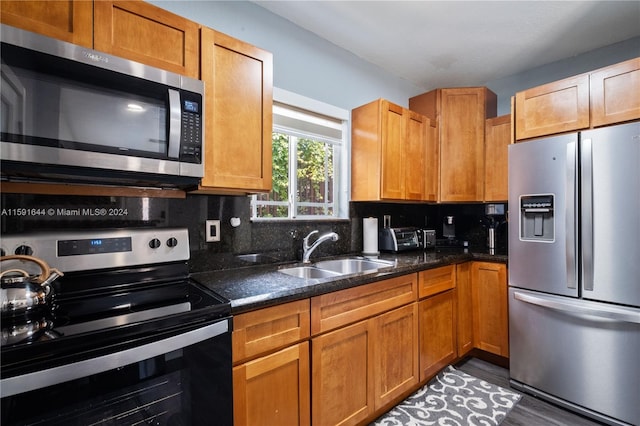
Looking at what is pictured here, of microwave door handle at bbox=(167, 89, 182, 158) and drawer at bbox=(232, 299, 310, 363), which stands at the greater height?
microwave door handle at bbox=(167, 89, 182, 158)

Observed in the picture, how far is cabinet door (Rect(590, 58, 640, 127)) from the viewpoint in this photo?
5.60 feet

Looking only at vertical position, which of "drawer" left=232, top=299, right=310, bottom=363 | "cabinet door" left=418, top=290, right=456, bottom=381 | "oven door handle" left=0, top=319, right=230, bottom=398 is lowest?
"cabinet door" left=418, top=290, right=456, bottom=381

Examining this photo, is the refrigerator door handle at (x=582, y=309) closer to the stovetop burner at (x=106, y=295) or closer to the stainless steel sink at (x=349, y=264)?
the stainless steel sink at (x=349, y=264)

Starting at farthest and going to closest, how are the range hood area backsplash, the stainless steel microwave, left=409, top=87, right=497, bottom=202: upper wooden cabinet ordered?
left=409, top=87, right=497, bottom=202: upper wooden cabinet
the range hood area backsplash
the stainless steel microwave

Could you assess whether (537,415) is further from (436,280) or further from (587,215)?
(587,215)

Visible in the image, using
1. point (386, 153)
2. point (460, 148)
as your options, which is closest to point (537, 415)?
point (386, 153)

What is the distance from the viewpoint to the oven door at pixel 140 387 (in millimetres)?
719

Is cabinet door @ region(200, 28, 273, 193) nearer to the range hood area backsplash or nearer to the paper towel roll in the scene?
the range hood area backsplash

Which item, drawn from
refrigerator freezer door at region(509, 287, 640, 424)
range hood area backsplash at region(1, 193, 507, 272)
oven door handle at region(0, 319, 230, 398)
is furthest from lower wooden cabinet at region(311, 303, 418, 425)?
refrigerator freezer door at region(509, 287, 640, 424)

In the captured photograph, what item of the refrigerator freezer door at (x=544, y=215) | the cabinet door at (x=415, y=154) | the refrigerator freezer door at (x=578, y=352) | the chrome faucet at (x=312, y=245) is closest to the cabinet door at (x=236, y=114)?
the chrome faucet at (x=312, y=245)

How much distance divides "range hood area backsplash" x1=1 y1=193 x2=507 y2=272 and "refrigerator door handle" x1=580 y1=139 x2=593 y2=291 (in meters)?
0.92

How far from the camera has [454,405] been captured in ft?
6.14

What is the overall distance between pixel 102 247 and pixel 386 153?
6.30 ft

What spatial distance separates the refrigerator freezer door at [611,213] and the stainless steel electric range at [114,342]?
2088 millimetres
